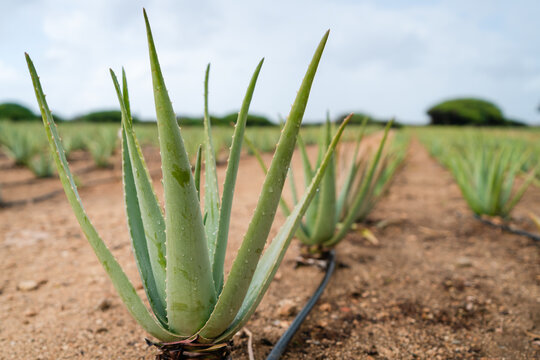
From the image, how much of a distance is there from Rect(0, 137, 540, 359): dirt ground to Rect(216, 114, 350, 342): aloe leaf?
1.14 ft

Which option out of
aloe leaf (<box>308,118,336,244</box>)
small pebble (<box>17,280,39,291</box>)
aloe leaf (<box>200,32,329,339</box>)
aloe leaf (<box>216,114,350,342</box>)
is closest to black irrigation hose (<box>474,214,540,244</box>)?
aloe leaf (<box>308,118,336,244</box>)

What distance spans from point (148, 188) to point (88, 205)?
2.53 meters

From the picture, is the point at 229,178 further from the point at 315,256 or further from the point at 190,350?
Result: the point at 315,256

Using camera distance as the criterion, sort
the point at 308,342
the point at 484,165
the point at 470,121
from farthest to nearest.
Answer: the point at 470,121 < the point at 484,165 < the point at 308,342

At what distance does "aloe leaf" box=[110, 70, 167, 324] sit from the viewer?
723 millimetres

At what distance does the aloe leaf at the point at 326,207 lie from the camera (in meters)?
1.34

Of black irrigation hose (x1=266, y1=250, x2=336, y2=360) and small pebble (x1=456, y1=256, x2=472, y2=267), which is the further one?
small pebble (x1=456, y1=256, x2=472, y2=267)

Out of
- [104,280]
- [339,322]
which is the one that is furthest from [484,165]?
[104,280]

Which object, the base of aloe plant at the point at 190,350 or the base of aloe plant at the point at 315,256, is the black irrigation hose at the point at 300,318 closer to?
the base of aloe plant at the point at 315,256

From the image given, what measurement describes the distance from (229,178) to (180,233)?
21 centimetres

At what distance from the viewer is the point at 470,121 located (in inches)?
1580

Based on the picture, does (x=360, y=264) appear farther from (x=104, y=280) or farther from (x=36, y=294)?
(x=36, y=294)

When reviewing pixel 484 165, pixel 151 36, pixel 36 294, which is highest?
pixel 151 36

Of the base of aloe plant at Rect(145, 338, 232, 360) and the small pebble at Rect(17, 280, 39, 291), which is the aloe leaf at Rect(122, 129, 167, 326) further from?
the small pebble at Rect(17, 280, 39, 291)
